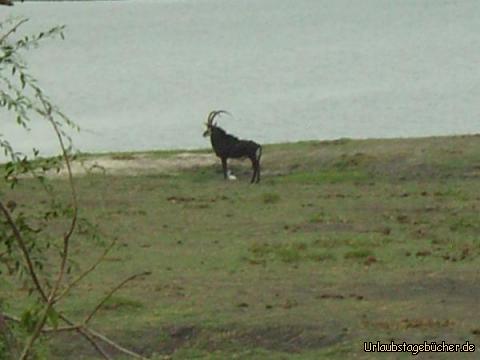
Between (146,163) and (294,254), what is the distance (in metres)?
8.37

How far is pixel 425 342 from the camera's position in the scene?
27.8ft

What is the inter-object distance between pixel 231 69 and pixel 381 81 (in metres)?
8.00

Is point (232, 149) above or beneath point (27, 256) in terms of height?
A: above

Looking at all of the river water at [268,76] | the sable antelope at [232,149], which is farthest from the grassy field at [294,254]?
the river water at [268,76]

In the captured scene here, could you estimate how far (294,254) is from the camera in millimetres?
11930

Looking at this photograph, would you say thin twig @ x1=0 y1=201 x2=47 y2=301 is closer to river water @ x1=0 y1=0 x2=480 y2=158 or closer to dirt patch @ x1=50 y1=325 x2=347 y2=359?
river water @ x1=0 y1=0 x2=480 y2=158

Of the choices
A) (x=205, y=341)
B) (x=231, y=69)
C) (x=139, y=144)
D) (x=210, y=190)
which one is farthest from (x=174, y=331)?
(x=231, y=69)

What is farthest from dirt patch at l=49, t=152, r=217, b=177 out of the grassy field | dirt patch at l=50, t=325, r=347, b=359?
dirt patch at l=50, t=325, r=347, b=359

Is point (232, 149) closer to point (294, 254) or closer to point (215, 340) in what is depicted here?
point (294, 254)

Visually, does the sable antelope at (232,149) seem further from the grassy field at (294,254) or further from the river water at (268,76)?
the river water at (268,76)

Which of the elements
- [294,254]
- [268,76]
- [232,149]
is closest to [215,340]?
[294,254]

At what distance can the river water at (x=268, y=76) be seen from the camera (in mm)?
29281

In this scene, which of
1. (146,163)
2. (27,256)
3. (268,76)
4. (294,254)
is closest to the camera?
(27,256)

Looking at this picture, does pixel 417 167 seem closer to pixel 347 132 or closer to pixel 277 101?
pixel 347 132
